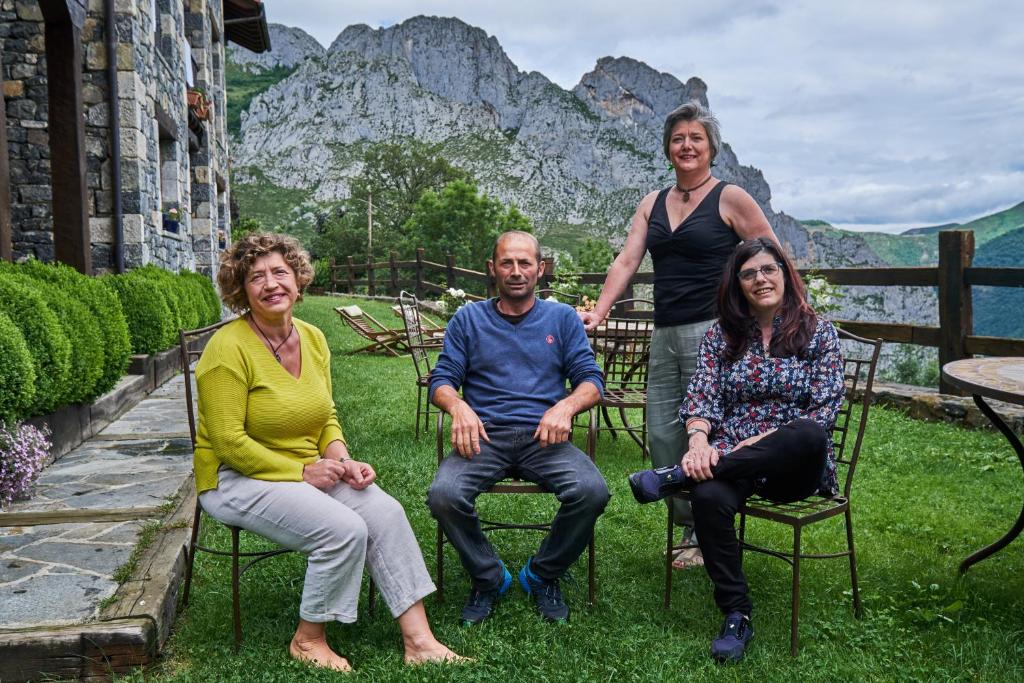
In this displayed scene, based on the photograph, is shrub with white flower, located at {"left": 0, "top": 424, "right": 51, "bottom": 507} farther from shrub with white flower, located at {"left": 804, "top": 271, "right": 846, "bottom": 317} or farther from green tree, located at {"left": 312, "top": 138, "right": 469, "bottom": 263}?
green tree, located at {"left": 312, "top": 138, "right": 469, "bottom": 263}

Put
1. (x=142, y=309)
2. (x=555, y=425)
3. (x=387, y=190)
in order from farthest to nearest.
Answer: (x=387, y=190), (x=142, y=309), (x=555, y=425)

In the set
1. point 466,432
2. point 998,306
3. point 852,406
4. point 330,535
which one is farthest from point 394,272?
point 330,535

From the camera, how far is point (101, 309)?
521 cm

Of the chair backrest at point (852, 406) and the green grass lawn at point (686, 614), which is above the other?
the chair backrest at point (852, 406)

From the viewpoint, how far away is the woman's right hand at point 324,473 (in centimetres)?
248

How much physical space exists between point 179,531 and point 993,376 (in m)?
3.11

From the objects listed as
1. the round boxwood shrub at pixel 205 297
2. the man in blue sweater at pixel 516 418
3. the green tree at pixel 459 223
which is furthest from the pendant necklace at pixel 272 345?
the green tree at pixel 459 223

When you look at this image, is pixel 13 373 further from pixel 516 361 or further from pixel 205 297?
pixel 205 297

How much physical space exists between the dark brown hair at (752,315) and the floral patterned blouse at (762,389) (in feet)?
0.09

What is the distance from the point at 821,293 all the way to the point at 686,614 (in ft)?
17.7

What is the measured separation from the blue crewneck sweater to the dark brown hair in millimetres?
508

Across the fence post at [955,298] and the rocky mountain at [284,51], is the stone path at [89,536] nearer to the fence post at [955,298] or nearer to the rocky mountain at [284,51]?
the fence post at [955,298]

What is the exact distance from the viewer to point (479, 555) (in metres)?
2.75

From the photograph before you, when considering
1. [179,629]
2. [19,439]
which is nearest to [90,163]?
[19,439]
